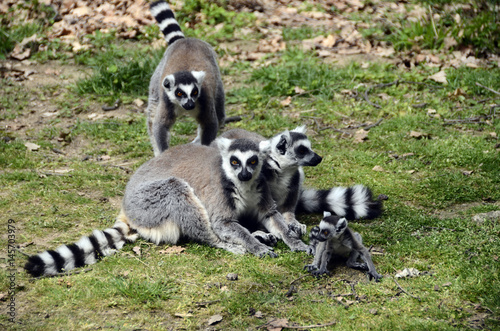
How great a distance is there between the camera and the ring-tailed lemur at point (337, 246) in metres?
4.16

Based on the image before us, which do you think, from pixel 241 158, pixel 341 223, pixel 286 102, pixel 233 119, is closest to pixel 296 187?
pixel 241 158

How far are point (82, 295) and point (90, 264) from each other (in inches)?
22.1

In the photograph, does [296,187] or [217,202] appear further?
[296,187]

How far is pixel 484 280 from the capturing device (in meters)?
3.89

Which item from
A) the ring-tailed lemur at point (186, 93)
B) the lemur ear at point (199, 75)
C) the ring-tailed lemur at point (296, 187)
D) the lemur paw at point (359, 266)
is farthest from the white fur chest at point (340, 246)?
the lemur ear at point (199, 75)

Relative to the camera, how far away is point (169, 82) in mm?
6781

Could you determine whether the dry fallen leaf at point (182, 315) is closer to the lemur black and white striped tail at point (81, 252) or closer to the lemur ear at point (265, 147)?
the lemur black and white striped tail at point (81, 252)

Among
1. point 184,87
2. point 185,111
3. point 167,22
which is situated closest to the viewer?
point 184,87

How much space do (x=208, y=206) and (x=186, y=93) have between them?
2.16 meters

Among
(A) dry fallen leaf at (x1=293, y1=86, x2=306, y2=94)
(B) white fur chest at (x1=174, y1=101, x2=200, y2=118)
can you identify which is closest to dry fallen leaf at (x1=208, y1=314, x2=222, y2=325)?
(B) white fur chest at (x1=174, y1=101, x2=200, y2=118)

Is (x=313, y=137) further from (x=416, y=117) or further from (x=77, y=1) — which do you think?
(x=77, y=1)

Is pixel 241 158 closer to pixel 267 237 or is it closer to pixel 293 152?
pixel 293 152

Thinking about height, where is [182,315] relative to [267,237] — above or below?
above

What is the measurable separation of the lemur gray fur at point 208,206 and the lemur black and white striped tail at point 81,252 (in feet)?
0.03
